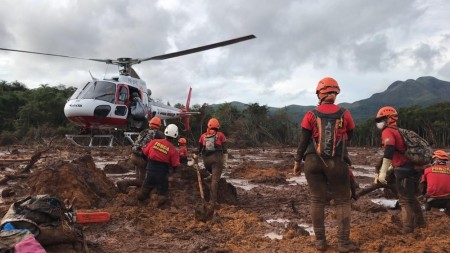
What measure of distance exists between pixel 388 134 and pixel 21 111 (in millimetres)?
35597

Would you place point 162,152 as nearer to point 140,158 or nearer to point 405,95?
point 140,158

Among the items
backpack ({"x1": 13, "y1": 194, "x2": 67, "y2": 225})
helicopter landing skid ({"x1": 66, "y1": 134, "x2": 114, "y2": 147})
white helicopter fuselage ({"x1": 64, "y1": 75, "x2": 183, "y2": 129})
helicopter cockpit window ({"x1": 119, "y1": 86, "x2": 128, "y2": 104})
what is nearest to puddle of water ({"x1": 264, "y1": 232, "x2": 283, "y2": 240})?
backpack ({"x1": 13, "y1": 194, "x2": 67, "y2": 225})

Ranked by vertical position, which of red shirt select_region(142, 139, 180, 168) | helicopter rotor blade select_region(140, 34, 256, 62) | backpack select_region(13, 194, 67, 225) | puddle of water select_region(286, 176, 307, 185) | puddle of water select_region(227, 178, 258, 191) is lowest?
puddle of water select_region(227, 178, 258, 191)

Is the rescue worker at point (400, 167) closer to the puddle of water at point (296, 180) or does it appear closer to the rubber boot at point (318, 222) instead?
the rubber boot at point (318, 222)

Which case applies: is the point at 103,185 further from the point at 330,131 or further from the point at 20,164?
the point at 20,164

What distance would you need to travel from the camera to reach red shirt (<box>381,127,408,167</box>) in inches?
217

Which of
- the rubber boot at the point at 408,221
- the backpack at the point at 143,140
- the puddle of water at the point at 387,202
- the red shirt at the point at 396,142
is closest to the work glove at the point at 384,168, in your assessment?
the red shirt at the point at 396,142

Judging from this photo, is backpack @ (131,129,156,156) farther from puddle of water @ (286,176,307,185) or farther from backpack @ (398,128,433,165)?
backpack @ (398,128,433,165)

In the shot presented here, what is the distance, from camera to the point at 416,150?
5492 mm

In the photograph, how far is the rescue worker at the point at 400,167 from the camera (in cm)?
551

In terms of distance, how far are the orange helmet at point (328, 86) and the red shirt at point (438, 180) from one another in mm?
2569

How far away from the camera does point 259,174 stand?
13.2 metres

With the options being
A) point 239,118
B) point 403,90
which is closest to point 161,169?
point 239,118

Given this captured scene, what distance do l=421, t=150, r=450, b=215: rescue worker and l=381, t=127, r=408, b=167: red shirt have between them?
90 centimetres
